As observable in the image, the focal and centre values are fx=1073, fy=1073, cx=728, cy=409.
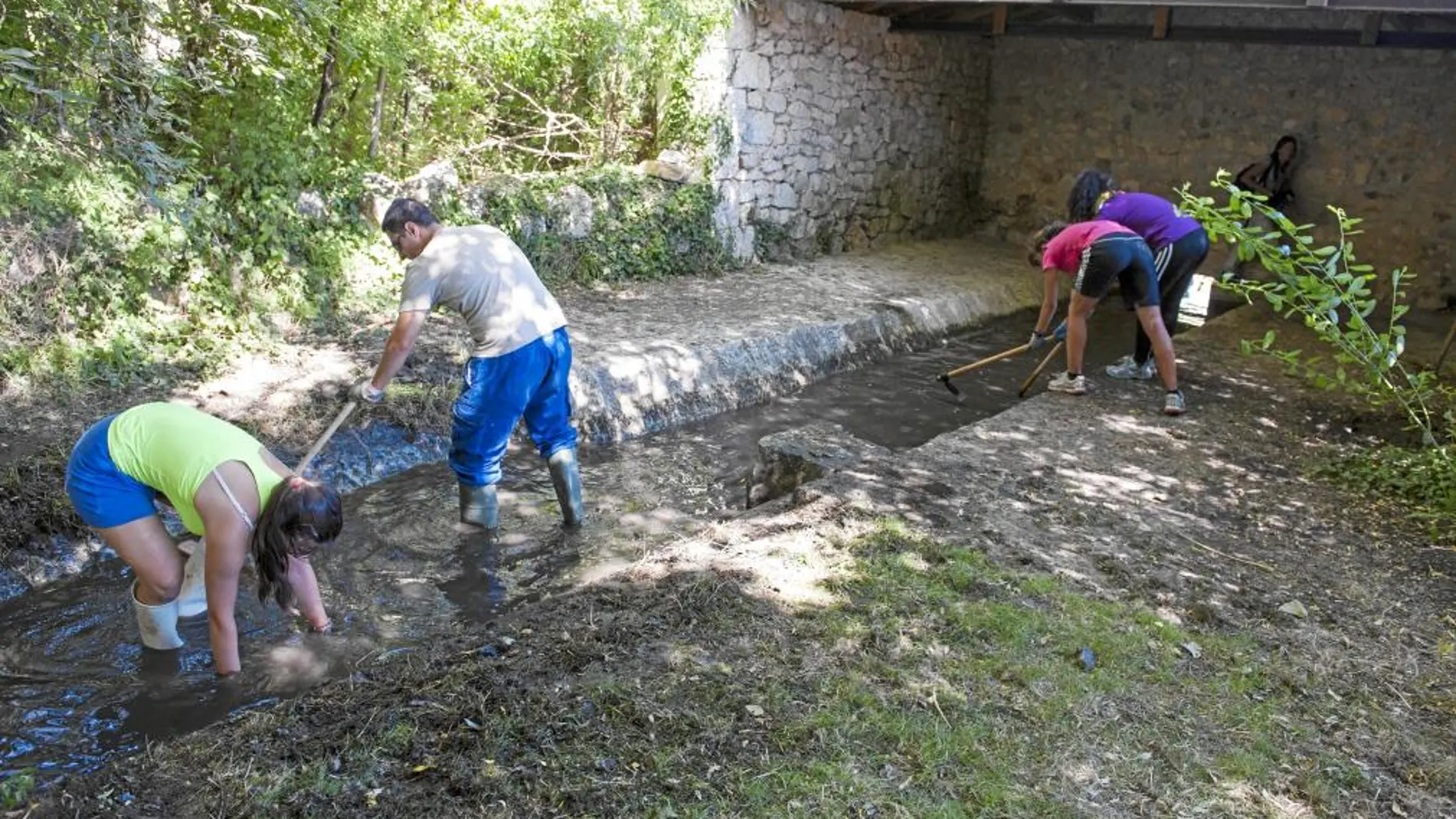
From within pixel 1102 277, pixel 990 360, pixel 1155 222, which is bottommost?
pixel 990 360

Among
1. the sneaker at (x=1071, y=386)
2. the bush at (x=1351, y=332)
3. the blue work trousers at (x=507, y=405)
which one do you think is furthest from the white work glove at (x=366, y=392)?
the sneaker at (x=1071, y=386)

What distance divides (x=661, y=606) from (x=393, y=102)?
619cm

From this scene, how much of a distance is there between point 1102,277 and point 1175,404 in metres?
0.98

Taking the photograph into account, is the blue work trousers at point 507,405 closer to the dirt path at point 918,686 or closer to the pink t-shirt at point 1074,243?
the dirt path at point 918,686

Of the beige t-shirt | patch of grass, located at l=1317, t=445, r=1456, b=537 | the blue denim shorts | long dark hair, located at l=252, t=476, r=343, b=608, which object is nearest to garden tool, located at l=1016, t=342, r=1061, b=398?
patch of grass, located at l=1317, t=445, r=1456, b=537

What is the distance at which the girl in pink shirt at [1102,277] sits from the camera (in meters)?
6.80

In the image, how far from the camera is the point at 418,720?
3164 millimetres

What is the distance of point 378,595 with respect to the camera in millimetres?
4520

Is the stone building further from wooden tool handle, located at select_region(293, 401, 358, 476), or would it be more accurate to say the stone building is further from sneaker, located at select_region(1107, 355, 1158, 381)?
wooden tool handle, located at select_region(293, 401, 358, 476)

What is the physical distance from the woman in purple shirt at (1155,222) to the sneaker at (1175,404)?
1.22 feet

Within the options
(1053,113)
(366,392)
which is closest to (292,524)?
(366,392)

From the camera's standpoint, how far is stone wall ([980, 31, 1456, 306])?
10.7 m

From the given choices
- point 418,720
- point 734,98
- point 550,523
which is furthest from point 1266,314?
point 418,720

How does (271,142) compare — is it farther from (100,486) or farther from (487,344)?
(100,486)
